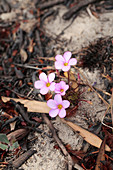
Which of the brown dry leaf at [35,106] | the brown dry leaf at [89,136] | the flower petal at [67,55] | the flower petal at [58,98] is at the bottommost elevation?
the brown dry leaf at [89,136]

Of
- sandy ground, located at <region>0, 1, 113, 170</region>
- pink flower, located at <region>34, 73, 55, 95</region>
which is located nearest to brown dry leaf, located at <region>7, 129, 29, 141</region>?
sandy ground, located at <region>0, 1, 113, 170</region>

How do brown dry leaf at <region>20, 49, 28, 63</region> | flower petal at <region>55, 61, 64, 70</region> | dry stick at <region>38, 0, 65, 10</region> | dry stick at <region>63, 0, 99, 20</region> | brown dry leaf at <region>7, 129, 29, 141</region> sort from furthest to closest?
dry stick at <region>38, 0, 65, 10</region>, dry stick at <region>63, 0, 99, 20</region>, brown dry leaf at <region>20, 49, 28, 63</region>, brown dry leaf at <region>7, 129, 29, 141</region>, flower petal at <region>55, 61, 64, 70</region>

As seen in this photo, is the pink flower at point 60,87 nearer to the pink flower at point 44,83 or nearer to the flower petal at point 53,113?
the pink flower at point 44,83

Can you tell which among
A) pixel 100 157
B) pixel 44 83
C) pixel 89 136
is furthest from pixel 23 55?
pixel 100 157

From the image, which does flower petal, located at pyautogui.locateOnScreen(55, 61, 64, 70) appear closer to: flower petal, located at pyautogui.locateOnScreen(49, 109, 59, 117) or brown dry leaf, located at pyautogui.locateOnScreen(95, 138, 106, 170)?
flower petal, located at pyautogui.locateOnScreen(49, 109, 59, 117)

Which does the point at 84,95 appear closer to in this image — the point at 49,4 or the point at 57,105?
the point at 57,105

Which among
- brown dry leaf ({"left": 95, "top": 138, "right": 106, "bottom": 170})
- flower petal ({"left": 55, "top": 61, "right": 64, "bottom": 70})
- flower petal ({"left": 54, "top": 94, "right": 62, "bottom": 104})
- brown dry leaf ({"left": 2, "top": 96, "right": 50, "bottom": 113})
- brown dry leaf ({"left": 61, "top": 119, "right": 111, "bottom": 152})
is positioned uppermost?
flower petal ({"left": 55, "top": 61, "right": 64, "bottom": 70})

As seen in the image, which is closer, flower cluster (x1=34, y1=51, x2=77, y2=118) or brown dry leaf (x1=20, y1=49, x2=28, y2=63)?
flower cluster (x1=34, y1=51, x2=77, y2=118)

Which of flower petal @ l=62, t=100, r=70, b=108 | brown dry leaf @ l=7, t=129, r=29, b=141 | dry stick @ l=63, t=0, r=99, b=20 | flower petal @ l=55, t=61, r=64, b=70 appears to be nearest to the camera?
flower petal @ l=62, t=100, r=70, b=108

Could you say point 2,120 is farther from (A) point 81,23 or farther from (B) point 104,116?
(A) point 81,23

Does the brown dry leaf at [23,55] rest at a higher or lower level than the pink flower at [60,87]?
higher

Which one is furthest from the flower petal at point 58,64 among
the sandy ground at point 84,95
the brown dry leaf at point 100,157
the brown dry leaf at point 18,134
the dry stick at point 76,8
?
Answer: the dry stick at point 76,8
